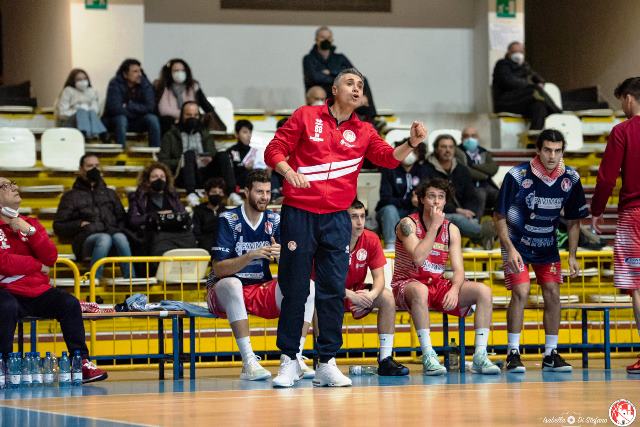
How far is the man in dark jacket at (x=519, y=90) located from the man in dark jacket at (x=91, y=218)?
637 centimetres

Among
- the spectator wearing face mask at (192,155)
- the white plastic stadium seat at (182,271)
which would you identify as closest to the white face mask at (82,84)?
the spectator wearing face mask at (192,155)

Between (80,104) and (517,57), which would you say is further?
(517,57)

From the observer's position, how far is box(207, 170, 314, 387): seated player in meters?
8.27

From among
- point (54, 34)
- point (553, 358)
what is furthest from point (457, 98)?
point (553, 358)

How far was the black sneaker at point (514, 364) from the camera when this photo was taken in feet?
28.2

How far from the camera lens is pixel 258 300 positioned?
8484mm

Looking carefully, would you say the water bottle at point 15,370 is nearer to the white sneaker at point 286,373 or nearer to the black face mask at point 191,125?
the white sneaker at point 286,373

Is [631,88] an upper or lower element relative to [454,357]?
upper

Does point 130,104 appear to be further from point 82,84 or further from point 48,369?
point 48,369

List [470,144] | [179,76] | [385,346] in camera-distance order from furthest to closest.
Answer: [179,76] → [470,144] → [385,346]

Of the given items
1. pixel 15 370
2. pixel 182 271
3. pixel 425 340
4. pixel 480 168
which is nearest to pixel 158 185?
pixel 182 271

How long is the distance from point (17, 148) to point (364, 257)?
20.9 feet

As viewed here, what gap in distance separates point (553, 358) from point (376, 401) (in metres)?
2.73

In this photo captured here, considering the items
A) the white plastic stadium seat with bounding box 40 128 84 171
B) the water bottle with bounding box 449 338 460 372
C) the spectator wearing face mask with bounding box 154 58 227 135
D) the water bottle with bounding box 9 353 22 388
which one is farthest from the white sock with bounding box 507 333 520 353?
the spectator wearing face mask with bounding box 154 58 227 135
